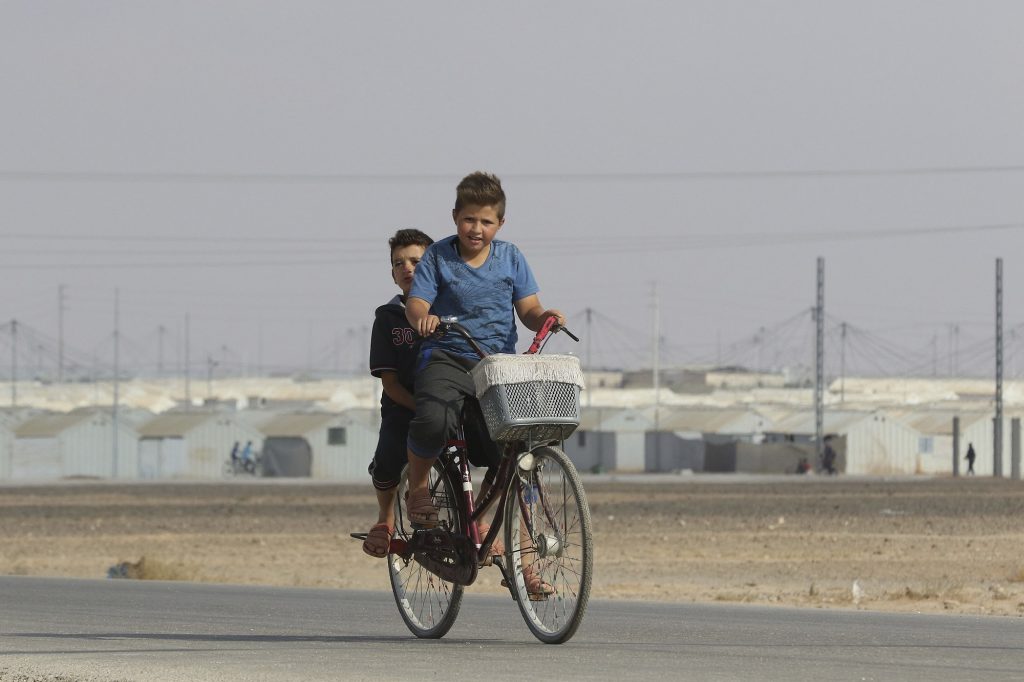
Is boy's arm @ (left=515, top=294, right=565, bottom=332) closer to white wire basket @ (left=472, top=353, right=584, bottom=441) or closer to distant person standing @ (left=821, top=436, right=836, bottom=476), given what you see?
white wire basket @ (left=472, top=353, right=584, bottom=441)

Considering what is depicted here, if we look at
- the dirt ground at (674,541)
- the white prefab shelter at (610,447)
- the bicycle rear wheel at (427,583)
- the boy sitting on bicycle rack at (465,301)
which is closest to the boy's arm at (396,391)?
the bicycle rear wheel at (427,583)

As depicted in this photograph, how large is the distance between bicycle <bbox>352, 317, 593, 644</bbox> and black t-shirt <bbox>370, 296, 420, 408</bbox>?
499 mm

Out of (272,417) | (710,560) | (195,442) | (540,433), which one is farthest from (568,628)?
(272,417)

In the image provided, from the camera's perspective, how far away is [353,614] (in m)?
10.8

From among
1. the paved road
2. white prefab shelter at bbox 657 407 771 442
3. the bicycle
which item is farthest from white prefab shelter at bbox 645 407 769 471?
the bicycle

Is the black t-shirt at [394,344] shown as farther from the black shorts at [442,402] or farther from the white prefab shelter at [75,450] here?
the white prefab shelter at [75,450]

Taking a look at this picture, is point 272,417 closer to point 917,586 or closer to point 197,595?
point 917,586

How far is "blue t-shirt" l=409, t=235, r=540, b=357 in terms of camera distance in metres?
7.89

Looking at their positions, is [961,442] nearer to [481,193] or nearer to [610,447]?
[610,447]

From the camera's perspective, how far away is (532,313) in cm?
802

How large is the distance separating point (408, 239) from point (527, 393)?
166cm

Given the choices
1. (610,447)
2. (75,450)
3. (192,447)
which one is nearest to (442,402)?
(75,450)

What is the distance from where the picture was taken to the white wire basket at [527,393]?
7.51 m

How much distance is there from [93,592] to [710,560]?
52.5ft
